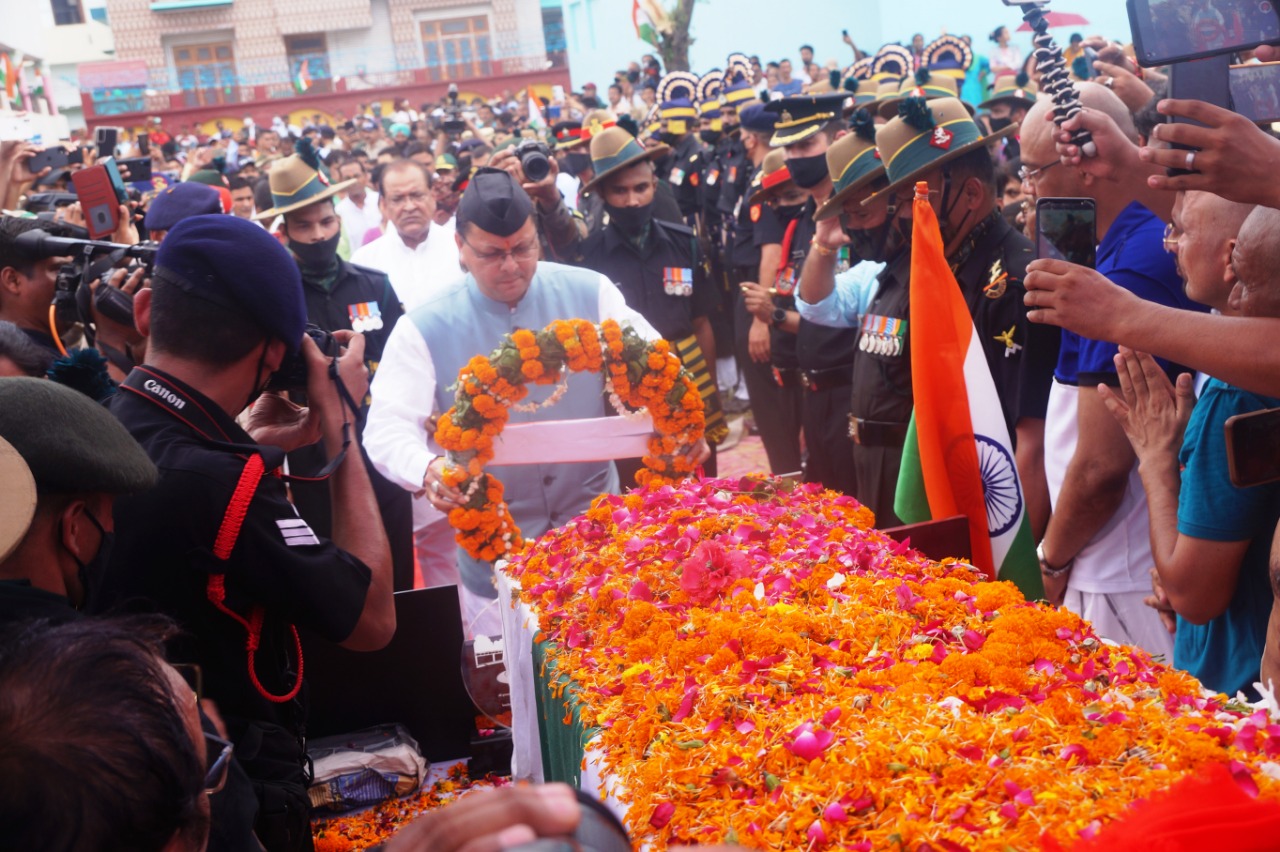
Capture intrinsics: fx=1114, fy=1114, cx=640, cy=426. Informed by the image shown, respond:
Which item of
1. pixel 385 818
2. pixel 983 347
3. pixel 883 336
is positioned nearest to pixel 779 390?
pixel 883 336

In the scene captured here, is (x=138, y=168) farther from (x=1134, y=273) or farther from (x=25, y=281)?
(x=1134, y=273)

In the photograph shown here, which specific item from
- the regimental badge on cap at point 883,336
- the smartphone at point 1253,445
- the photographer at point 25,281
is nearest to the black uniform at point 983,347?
the regimental badge on cap at point 883,336

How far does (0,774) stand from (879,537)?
7.67ft

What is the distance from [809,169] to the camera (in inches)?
255

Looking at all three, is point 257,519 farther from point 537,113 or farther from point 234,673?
point 537,113

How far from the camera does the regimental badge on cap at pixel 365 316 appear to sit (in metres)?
5.70

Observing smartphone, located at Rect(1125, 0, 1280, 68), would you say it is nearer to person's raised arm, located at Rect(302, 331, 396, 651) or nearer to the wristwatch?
the wristwatch

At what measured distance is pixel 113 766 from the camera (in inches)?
52.5

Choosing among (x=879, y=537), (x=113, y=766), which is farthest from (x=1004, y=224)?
(x=113, y=766)

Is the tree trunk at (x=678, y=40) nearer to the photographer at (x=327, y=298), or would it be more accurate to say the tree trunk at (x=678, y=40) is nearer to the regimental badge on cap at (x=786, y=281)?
the regimental badge on cap at (x=786, y=281)

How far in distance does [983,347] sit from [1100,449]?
2.37 feet

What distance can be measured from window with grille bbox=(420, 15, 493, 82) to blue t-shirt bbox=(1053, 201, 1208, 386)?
56169mm

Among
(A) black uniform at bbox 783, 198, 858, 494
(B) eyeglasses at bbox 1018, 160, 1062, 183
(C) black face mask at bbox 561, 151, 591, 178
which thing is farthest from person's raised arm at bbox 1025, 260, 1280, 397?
(C) black face mask at bbox 561, 151, 591, 178

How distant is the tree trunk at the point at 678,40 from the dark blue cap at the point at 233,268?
76.0ft
